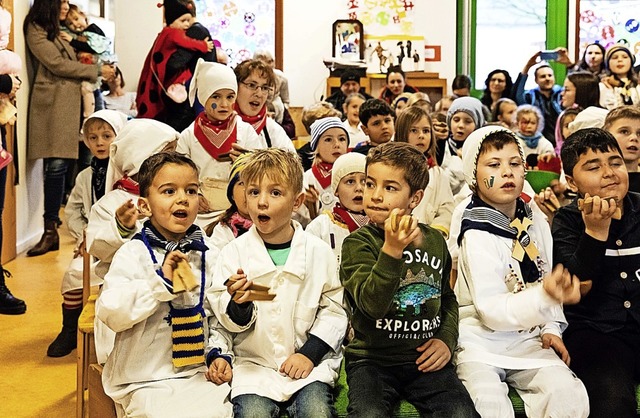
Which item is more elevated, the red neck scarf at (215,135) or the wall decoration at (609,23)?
the wall decoration at (609,23)

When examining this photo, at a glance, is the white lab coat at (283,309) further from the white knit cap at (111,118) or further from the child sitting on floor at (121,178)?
the white knit cap at (111,118)

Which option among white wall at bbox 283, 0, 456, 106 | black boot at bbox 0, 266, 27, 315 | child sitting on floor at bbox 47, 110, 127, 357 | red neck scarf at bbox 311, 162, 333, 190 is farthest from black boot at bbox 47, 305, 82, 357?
white wall at bbox 283, 0, 456, 106

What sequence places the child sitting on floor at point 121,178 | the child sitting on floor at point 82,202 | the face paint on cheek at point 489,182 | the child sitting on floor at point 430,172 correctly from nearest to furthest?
1. the face paint on cheek at point 489,182
2. the child sitting on floor at point 121,178
3. the child sitting on floor at point 82,202
4. the child sitting on floor at point 430,172

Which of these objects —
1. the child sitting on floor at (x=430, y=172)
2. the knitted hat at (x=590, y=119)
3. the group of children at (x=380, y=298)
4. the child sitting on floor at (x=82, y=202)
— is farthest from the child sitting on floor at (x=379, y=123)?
the group of children at (x=380, y=298)

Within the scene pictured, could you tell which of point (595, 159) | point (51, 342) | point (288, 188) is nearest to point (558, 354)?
point (595, 159)

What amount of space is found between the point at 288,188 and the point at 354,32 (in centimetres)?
722

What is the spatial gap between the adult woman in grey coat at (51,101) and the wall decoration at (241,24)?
326 cm

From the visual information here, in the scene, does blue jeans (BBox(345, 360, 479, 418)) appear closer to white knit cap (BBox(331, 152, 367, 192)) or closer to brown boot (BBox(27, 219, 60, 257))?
white knit cap (BBox(331, 152, 367, 192))

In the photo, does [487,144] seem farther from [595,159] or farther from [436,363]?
[436,363]

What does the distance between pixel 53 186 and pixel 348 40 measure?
426 centimetres

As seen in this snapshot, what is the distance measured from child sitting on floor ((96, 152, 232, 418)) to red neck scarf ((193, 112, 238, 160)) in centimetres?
122

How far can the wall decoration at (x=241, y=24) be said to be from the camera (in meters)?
9.47

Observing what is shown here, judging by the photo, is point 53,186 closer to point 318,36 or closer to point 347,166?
point 347,166

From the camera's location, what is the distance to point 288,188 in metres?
2.52
